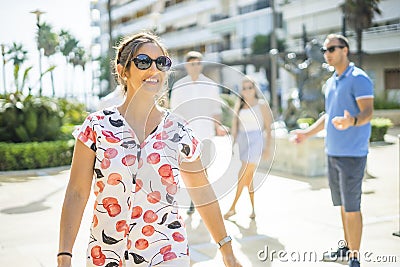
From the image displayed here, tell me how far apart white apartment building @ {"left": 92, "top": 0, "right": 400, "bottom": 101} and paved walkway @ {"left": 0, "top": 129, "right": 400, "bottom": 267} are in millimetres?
9932

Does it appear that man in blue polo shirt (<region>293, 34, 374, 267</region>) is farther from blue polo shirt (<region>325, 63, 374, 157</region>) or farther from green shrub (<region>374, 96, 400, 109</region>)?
green shrub (<region>374, 96, 400, 109</region>)

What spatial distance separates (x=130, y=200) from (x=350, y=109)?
101 inches

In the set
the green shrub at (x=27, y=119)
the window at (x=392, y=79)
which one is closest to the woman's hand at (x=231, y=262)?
the green shrub at (x=27, y=119)

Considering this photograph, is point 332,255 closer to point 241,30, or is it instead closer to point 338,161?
point 338,161

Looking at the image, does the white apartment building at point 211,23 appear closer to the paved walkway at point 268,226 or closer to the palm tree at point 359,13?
the palm tree at point 359,13

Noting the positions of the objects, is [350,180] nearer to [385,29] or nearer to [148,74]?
[148,74]

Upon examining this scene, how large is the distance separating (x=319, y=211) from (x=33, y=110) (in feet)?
27.1

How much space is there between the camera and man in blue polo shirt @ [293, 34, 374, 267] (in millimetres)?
4160

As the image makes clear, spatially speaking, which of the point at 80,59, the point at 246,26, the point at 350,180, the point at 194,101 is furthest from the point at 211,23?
the point at 194,101

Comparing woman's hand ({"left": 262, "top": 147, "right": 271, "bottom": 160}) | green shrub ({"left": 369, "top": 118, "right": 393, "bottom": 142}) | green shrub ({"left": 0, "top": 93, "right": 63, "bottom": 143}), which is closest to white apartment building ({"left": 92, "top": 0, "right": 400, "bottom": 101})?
green shrub ({"left": 0, "top": 93, "right": 63, "bottom": 143})

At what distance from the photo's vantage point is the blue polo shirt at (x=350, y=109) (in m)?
4.19

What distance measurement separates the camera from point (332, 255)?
4.59m

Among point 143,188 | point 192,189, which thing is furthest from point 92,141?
point 192,189

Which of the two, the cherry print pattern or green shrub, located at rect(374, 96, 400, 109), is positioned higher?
the cherry print pattern
